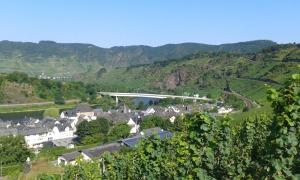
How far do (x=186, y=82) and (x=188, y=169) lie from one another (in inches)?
6148

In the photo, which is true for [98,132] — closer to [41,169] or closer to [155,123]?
[155,123]

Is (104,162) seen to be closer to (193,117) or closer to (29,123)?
(193,117)

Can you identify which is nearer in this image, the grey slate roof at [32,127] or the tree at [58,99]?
the grey slate roof at [32,127]

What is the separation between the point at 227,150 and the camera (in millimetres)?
10891

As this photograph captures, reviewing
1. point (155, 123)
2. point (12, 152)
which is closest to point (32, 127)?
point (155, 123)

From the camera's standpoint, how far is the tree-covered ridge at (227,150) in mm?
7582

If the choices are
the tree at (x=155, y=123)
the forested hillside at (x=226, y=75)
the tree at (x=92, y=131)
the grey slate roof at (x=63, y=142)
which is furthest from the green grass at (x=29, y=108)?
the tree at (x=92, y=131)

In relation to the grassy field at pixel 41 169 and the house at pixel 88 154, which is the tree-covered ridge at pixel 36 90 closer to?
the grassy field at pixel 41 169

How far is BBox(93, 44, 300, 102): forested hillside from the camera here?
119 metres

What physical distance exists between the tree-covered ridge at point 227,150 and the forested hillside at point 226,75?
3463 inches

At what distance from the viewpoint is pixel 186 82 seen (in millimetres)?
166875

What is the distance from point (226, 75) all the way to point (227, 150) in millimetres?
141757

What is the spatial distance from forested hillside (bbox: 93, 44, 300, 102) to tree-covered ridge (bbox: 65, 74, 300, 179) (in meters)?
88.0

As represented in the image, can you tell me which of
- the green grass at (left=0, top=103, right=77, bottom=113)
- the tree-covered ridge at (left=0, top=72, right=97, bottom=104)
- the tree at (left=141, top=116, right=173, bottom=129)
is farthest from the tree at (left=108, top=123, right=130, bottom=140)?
the tree-covered ridge at (left=0, top=72, right=97, bottom=104)
